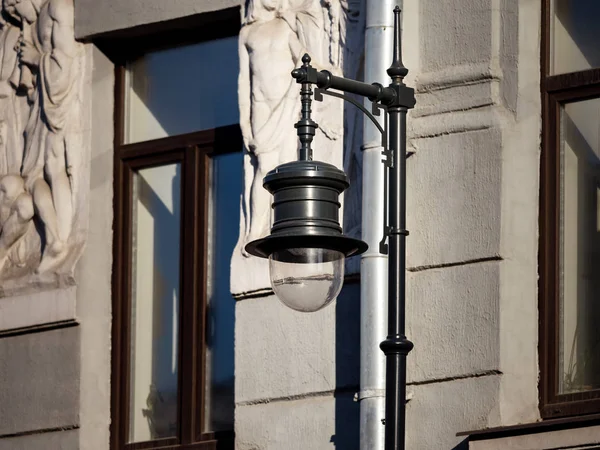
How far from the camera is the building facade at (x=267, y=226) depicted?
11664mm

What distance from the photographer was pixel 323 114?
12680mm

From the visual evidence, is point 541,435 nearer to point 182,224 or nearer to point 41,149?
point 182,224

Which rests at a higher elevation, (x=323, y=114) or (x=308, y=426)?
→ (x=323, y=114)

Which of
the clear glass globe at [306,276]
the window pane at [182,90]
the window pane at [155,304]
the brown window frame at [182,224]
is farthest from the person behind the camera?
the window pane at [182,90]

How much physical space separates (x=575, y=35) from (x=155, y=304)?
367 cm

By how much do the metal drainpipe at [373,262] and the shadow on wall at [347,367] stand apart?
0.78 ft

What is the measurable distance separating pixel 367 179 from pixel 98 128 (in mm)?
2797

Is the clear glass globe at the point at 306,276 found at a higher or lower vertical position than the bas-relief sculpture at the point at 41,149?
lower

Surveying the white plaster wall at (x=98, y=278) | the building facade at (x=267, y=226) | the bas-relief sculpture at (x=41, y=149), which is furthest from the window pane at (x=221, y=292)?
the bas-relief sculpture at (x=41, y=149)

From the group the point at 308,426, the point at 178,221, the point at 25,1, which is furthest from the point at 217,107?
the point at 308,426

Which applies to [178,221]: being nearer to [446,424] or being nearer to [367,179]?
[367,179]

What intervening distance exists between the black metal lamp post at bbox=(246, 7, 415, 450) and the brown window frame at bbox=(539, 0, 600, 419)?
2014mm

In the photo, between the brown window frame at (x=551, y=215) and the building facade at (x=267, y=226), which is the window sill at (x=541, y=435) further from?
the brown window frame at (x=551, y=215)

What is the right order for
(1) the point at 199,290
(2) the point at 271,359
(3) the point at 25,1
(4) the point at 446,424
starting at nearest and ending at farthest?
(4) the point at 446,424 → (2) the point at 271,359 → (1) the point at 199,290 → (3) the point at 25,1
